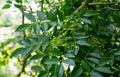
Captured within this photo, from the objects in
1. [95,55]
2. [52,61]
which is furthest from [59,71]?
[95,55]

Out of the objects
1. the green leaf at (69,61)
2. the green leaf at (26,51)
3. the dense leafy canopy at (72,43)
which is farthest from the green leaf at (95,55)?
the green leaf at (26,51)

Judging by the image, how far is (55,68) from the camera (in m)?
0.86

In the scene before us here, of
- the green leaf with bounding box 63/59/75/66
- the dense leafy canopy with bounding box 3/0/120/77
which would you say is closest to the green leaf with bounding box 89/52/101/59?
the dense leafy canopy with bounding box 3/0/120/77

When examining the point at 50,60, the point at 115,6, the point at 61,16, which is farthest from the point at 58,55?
the point at 115,6

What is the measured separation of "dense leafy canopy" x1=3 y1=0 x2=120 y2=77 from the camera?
88 cm

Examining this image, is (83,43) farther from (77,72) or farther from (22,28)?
(22,28)

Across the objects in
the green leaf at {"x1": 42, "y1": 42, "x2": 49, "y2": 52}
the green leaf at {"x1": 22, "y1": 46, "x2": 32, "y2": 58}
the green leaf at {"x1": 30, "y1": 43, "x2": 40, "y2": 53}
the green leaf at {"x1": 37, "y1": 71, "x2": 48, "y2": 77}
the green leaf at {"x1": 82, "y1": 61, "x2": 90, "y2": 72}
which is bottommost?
the green leaf at {"x1": 37, "y1": 71, "x2": 48, "y2": 77}

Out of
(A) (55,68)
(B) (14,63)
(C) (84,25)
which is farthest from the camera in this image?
(B) (14,63)

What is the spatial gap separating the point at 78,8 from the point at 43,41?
25 cm

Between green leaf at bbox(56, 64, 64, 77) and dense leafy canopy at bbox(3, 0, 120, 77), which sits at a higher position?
dense leafy canopy at bbox(3, 0, 120, 77)

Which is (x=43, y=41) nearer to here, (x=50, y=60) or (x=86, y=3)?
(x=50, y=60)

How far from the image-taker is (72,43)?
2.96ft

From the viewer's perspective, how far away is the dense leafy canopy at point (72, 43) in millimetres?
882

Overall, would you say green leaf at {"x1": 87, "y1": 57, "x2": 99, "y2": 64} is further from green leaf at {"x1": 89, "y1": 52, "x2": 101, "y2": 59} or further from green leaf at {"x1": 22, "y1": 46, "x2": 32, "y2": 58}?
green leaf at {"x1": 22, "y1": 46, "x2": 32, "y2": 58}
